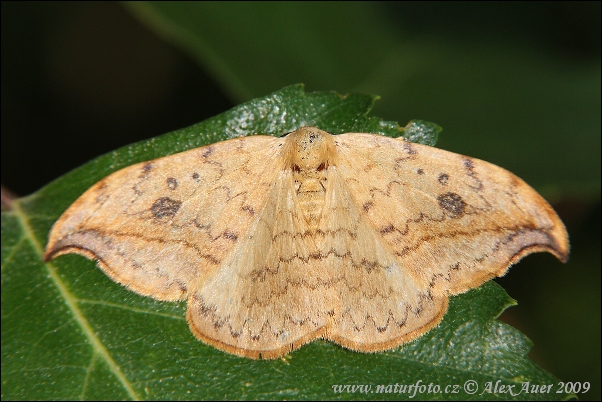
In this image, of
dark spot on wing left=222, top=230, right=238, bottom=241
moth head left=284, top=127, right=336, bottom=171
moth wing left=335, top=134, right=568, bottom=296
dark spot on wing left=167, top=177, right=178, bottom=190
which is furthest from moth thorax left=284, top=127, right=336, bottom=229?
dark spot on wing left=167, top=177, right=178, bottom=190

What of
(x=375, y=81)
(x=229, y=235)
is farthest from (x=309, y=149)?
(x=375, y=81)

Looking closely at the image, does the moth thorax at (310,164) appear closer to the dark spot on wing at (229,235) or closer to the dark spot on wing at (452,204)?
the dark spot on wing at (229,235)

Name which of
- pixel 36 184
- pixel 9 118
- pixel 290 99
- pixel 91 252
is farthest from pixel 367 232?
A: pixel 9 118

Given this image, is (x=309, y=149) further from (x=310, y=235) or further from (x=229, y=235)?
(x=229, y=235)

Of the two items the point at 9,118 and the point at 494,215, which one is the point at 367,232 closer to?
the point at 494,215

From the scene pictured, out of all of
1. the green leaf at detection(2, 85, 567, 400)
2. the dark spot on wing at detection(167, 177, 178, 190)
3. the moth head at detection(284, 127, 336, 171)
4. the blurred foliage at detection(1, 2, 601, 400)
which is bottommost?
the green leaf at detection(2, 85, 567, 400)

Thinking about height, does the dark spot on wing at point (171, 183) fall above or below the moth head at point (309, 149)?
below

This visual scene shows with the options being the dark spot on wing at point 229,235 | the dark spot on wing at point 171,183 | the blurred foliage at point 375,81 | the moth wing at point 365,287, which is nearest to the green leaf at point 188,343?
the moth wing at point 365,287

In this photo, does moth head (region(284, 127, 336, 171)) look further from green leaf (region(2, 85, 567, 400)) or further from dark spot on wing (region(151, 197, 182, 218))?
dark spot on wing (region(151, 197, 182, 218))

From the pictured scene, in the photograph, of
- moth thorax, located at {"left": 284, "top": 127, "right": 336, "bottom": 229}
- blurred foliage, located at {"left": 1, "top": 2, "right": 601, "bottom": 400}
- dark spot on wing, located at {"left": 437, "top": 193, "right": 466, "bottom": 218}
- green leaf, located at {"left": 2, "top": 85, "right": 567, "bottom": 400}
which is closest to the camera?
green leaf, located at {"left": 2, "top": 85, "right": 567, "bottom": 400}
